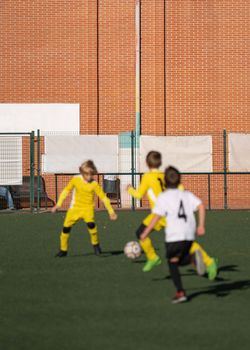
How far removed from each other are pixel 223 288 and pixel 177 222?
184cm

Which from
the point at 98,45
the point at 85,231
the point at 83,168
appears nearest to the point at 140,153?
the point at 98,45

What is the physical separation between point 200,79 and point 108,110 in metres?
3.60

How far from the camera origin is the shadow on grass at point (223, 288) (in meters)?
11.8

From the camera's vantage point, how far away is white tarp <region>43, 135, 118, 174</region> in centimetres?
3126

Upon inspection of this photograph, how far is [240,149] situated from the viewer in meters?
32.0

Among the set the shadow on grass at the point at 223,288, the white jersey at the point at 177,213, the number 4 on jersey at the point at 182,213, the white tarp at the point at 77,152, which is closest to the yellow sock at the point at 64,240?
the shadow on grass at the point at 223,288

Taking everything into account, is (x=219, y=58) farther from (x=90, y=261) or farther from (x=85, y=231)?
(x=90, y=261)

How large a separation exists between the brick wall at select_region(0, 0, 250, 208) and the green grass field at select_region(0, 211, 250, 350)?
1861cm

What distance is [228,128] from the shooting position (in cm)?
3741

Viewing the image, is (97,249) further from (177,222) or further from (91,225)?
(177,222)

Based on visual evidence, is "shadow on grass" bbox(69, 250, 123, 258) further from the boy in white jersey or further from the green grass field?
the boy in white jersey

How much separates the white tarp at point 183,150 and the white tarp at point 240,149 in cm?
73

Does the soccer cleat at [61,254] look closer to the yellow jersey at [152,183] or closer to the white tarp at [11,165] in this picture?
the yellow jersey at [152,183]

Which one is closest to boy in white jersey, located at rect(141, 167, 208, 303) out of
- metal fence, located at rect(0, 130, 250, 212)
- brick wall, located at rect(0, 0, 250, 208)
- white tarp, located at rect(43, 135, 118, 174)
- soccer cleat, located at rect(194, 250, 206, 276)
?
soccer cleat, located at rect(194, 250, 206, 276)
